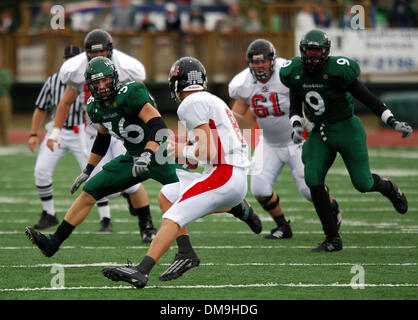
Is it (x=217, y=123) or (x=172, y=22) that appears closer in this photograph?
(x=217, y=123)

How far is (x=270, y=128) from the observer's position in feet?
25.2

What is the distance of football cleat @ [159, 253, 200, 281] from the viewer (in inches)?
215

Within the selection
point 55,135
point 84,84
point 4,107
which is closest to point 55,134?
point 55,135

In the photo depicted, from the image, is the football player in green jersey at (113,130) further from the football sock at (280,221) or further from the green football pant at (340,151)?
the football sock at (280,221)

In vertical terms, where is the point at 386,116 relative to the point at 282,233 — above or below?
above

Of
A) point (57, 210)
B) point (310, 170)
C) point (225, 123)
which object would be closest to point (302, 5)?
point (57, 210)

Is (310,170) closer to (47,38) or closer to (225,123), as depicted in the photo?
(225,123)

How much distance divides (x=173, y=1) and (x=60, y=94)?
16.0 metres

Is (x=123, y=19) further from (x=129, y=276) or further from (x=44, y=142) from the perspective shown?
(x=129, y=276)

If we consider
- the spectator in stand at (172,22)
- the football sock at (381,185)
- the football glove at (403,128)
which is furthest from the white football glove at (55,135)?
the spectator in stand at (172,22)

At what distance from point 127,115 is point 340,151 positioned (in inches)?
66.1

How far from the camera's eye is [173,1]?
2400cm

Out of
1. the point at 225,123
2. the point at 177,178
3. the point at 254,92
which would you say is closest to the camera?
the point at 225,123

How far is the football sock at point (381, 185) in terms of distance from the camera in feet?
22.9
